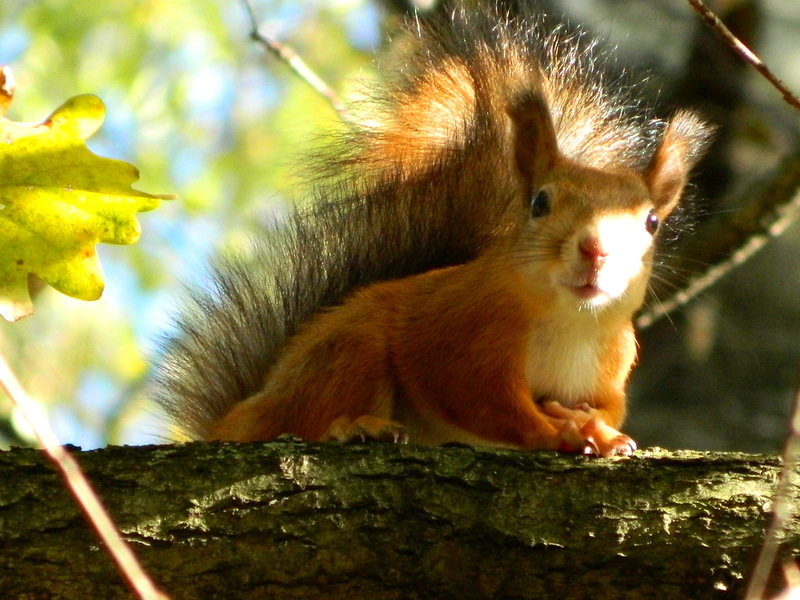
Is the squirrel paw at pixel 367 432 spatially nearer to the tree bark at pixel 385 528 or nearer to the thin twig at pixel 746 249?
the tree bark at pixel 385 528

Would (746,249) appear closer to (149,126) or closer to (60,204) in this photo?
(60,204)

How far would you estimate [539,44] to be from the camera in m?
3.87

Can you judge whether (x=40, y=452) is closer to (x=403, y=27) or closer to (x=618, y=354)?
(x=618, y=354)

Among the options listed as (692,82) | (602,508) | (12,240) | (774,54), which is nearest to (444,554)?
(602,508)

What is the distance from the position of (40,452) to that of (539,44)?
2.32m

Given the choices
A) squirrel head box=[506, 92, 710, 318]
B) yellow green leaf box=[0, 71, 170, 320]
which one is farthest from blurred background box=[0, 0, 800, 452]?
yellow green leaf box=[0, 71, 170, 320]

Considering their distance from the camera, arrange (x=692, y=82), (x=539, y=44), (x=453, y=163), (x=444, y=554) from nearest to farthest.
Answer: (x=444, y=554)
(x=453, y=163)
(x=539, y=44)
(x=692, y=82)

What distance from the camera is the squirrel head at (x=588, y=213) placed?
2.75 meters

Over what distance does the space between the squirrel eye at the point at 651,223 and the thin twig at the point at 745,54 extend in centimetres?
100

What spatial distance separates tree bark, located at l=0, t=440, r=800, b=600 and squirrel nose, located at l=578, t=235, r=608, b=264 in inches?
23.0

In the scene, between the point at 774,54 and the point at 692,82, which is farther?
the point at 774,54

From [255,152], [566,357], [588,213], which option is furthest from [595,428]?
[255,152]

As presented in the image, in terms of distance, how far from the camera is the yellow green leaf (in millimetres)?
1991

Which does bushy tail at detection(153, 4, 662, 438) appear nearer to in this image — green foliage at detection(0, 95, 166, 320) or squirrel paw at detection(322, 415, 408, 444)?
squirrel paw at detection(322, 415, 408, 444)
